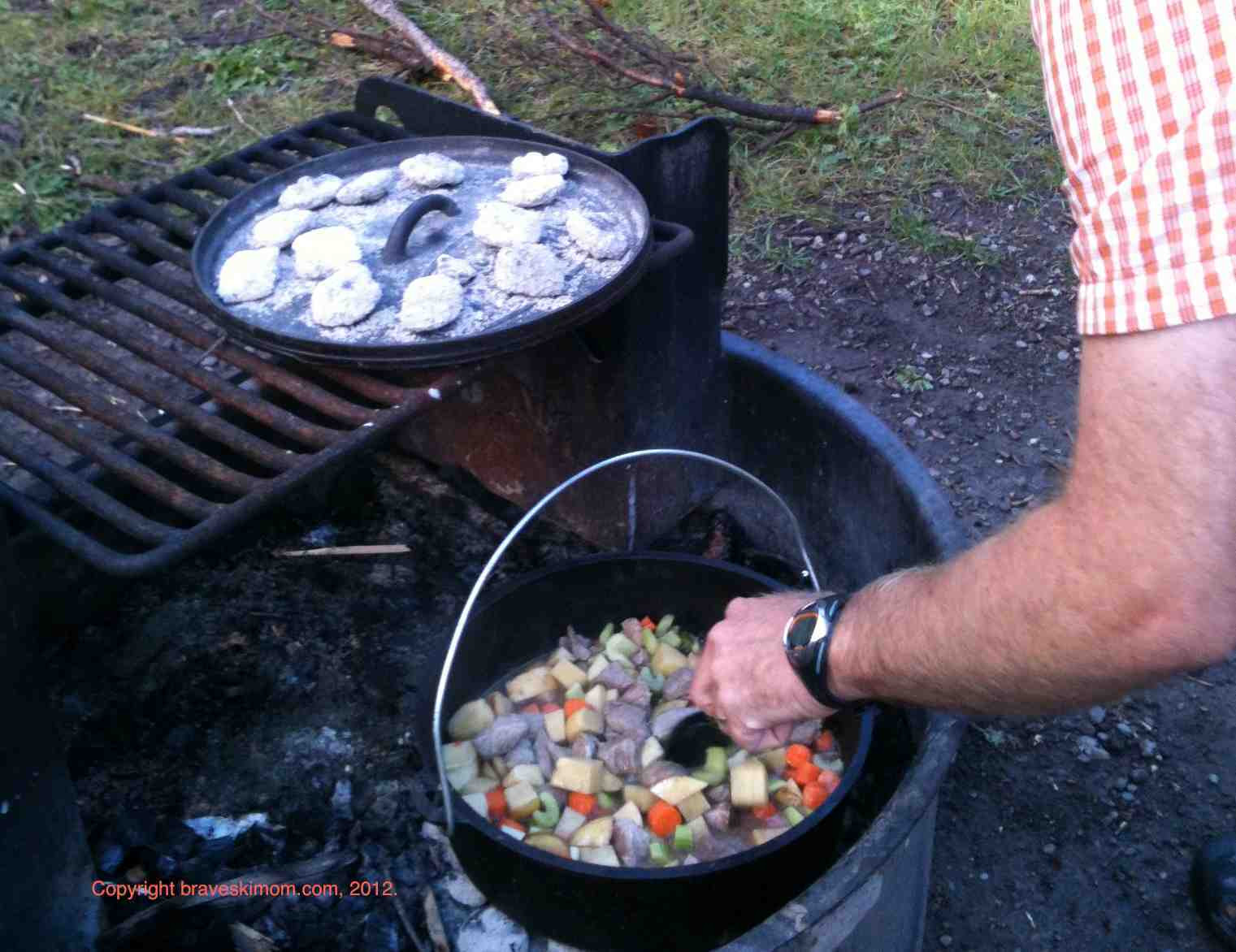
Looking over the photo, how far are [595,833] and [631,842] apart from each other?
60 millimetres

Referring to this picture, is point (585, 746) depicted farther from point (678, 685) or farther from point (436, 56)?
point (436, 56)

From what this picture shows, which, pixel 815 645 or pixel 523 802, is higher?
pixel 815 645

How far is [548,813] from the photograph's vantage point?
1811 mm

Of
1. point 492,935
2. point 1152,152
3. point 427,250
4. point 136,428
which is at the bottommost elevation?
point 492,935

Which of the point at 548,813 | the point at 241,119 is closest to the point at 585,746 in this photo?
the point at 548,813

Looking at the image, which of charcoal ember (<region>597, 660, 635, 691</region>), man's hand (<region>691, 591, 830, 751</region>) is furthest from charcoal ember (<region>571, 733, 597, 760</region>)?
man's hand (<region>691, 591, 830, 751</region>)

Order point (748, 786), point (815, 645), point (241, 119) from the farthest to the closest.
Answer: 1. point (241, 119)
2. point (748, 786)
3. point (815, 645)

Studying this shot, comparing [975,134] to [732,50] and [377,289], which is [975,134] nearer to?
[732,50]

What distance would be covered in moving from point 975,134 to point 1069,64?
3235 mm

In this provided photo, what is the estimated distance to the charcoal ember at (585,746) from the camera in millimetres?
1902

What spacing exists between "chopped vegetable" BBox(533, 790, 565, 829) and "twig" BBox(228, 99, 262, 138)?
3187mm

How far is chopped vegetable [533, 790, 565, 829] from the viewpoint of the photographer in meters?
1.80

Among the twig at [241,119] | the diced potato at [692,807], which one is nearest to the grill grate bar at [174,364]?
the diced potato at [692,807]

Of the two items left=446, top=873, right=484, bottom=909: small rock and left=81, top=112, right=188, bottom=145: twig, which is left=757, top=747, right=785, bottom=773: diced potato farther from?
left=81, top=112, right=188, bottom=145: twig
